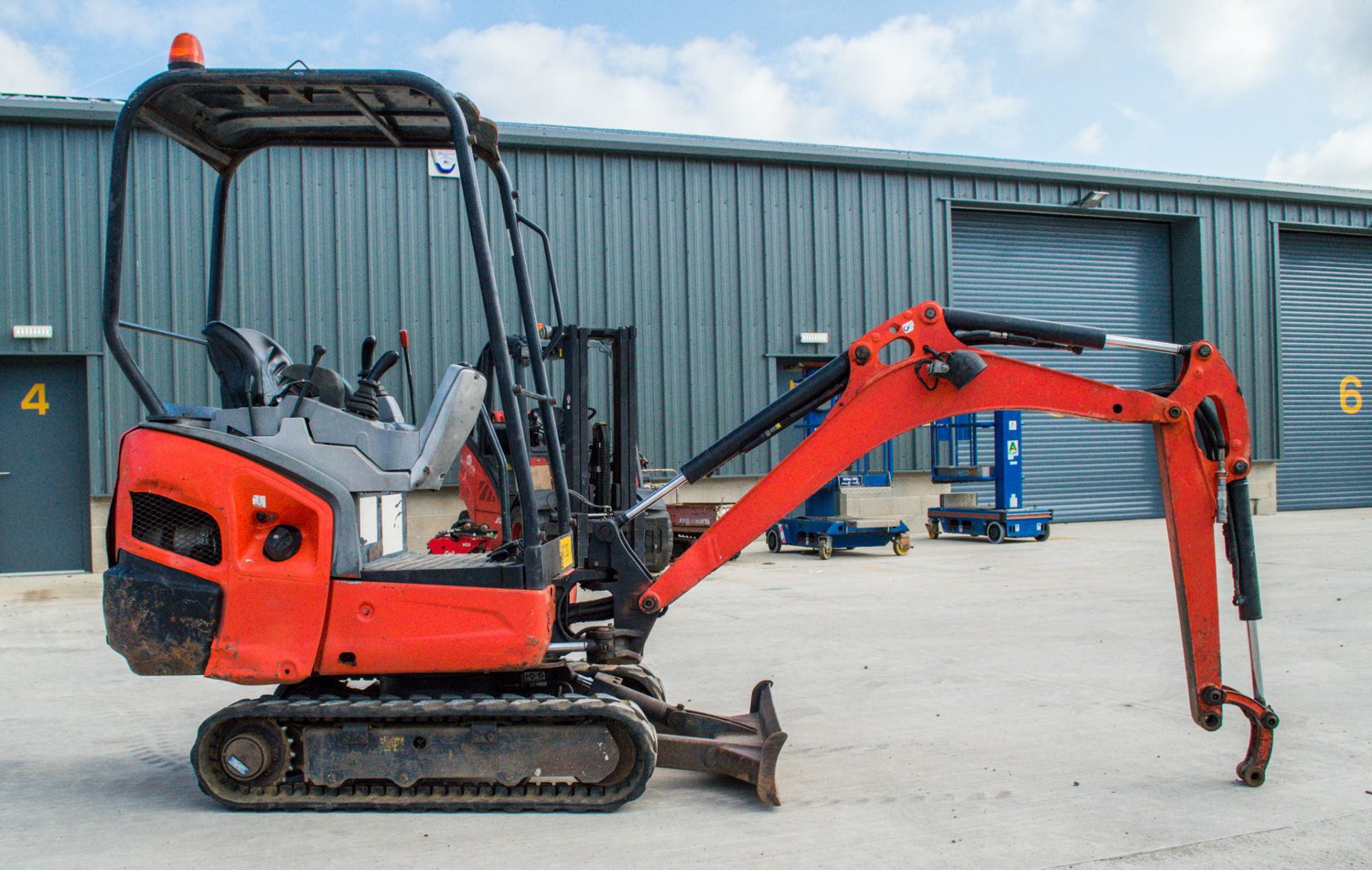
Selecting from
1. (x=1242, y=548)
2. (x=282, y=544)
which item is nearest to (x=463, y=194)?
(x=282, y=544)

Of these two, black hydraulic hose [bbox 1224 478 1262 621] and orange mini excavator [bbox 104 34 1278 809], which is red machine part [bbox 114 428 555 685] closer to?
orange mini excavator [bbox 104 34 1278 809]

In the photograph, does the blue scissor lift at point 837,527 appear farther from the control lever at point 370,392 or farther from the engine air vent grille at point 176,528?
the engine air vent grille at point 176,528

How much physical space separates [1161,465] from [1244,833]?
1575 millimetres

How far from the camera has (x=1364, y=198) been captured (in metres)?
23.3

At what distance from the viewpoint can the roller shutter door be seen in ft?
68.3

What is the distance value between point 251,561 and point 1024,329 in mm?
3561

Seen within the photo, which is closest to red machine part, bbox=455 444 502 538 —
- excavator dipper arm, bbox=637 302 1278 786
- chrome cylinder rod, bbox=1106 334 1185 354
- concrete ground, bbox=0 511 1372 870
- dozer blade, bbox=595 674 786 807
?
concrete ground, bbox=0 511 1372 870

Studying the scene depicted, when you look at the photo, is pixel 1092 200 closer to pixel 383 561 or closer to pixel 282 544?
pixel 383 561

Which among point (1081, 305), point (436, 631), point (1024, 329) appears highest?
point (1081, 305)

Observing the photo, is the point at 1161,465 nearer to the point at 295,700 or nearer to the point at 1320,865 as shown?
the point at 1320,865

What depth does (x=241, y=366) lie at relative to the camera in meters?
4.47

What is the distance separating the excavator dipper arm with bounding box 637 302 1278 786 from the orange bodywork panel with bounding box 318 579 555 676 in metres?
0.89

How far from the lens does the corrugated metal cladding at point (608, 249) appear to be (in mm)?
14883

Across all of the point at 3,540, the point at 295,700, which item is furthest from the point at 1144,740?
the point at 3,540
